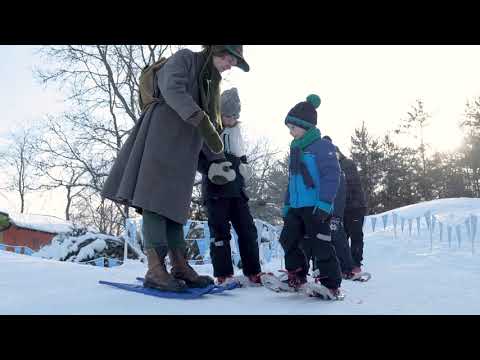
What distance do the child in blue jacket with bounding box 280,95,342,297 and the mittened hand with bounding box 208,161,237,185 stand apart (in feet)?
1.36

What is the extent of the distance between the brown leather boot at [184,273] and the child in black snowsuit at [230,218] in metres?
0.49

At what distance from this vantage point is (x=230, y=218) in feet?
11.2

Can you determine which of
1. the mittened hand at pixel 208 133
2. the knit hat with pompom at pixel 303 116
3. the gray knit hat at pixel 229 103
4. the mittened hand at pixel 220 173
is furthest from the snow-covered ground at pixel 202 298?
the gray knit hat at pixel 229 103

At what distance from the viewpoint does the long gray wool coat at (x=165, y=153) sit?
2.52 metres

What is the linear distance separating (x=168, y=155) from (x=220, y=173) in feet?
1.72

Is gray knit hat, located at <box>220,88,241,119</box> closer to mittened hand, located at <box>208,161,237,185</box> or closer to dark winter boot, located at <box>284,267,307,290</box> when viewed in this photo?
mittened hand, located at <box>208,161,237,185</box>

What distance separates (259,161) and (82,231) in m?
10.3

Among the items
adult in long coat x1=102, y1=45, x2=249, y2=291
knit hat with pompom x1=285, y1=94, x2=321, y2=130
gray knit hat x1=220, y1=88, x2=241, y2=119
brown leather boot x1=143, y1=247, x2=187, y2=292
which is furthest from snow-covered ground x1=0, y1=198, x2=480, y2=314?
gray knit hat x1=220, y1=88, x2=241, y2=119

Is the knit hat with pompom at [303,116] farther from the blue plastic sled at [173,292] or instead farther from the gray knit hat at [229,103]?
the blue plastic sled at [173,292]

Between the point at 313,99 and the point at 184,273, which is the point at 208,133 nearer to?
the point at 184,273

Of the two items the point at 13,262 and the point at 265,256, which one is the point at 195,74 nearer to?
the point at 13,262

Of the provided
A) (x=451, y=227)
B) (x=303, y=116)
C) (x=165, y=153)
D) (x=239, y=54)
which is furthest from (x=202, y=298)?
(x=451, y=227)
